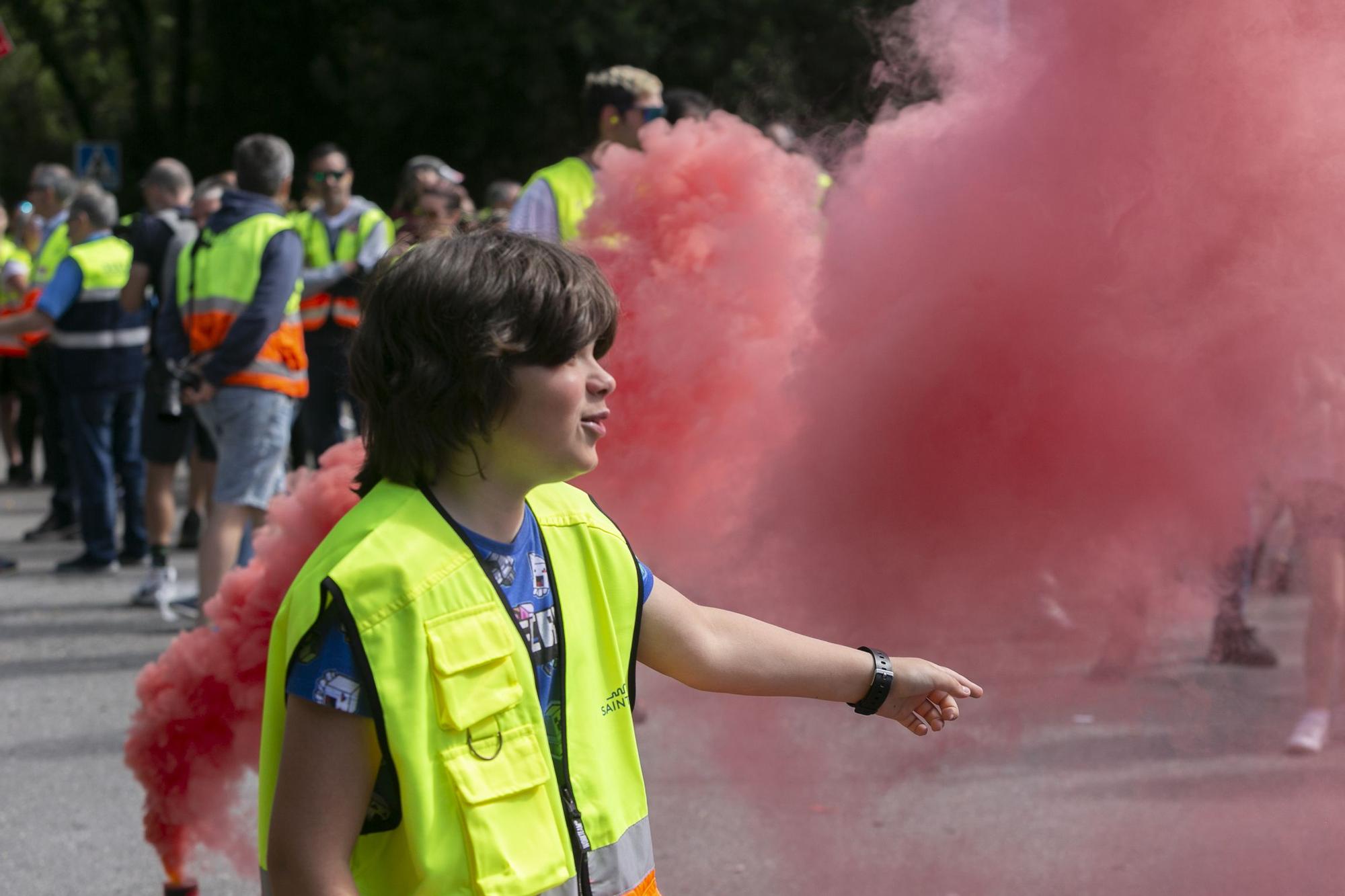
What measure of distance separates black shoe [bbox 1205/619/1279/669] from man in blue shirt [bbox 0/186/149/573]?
17.3ft

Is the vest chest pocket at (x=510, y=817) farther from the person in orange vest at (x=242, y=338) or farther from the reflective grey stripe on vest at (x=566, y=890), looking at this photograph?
the person in orange vest at (x=242, y=338)

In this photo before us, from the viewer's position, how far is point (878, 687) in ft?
6.17

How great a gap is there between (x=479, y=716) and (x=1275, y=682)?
3.08m

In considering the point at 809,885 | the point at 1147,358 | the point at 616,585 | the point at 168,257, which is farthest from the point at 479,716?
the point at 168,257

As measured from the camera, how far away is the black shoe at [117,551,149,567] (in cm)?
770

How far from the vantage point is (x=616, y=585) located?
176 cm

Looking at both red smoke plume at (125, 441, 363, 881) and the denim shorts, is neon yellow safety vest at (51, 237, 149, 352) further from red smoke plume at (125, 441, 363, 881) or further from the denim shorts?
red smoke plume at (125, 441, 363, 881)

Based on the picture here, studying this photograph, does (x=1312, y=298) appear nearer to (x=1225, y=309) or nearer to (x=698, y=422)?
(x=1225, y=309)

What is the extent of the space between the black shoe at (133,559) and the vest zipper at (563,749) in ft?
21.5

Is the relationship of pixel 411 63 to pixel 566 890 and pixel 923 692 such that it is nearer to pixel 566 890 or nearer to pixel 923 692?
pixel 923 692

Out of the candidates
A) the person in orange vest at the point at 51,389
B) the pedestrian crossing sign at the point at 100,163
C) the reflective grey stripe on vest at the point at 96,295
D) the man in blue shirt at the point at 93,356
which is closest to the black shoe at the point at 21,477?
the person in orange vest at the point at 51,389

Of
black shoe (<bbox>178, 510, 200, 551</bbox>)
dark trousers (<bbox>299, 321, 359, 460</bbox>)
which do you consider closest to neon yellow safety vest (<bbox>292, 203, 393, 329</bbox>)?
dark trousers (<bbox>299, 321, 359, 460</bbox>)

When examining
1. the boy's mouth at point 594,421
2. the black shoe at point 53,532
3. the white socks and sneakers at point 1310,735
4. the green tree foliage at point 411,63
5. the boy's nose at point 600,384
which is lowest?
the white socks and sneakers at point 1310,735

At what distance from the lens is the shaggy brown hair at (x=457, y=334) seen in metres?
1.59
